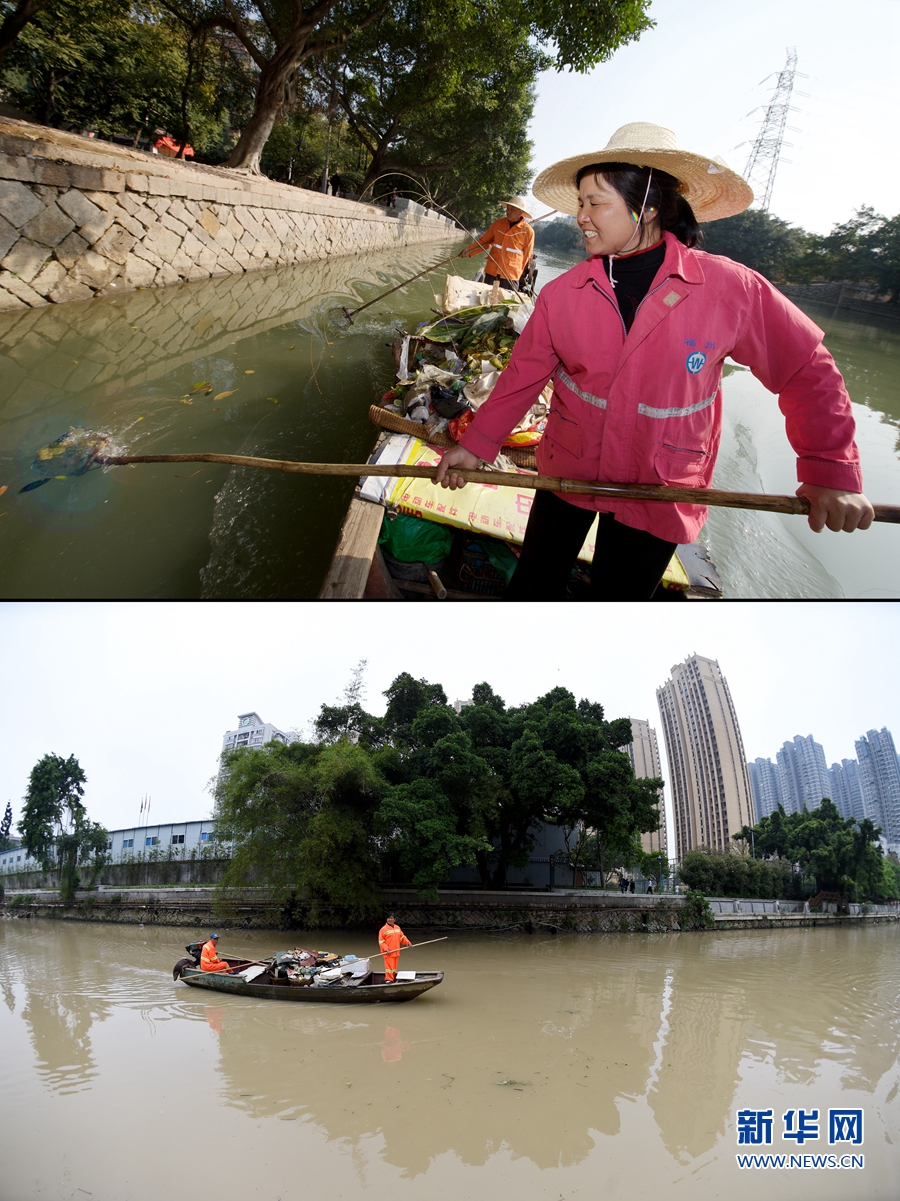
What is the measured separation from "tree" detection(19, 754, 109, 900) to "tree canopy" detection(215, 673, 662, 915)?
36 cm

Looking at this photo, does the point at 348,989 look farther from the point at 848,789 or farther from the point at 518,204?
the point at 518,204

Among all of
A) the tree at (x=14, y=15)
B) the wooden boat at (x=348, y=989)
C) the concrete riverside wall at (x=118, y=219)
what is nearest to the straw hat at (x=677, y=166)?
the wooden boat at (x=348, y=989)

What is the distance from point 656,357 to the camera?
3.95 ft

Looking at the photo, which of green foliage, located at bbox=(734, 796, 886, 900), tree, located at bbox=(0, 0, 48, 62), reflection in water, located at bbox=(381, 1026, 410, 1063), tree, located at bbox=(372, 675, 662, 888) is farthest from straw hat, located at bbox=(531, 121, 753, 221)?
tree, located at bbox=(0, 0, 48, 62)

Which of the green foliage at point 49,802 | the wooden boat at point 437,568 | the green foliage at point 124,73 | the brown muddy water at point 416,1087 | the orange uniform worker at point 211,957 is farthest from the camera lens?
the green foliage at point 124,73

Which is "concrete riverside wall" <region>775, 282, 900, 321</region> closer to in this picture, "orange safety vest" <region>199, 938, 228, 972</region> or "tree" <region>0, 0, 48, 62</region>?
"orange safety vest" <region>199, 938, 228, 972</region>

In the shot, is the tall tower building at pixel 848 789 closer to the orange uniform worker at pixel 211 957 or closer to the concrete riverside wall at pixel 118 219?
the orange uniform worker at pixel 211 957

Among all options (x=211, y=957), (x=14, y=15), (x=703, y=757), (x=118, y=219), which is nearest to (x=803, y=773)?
(x=703, y=757)

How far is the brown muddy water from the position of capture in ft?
4.54

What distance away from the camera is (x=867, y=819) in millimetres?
1780

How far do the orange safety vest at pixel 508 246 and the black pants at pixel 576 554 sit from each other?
237cm

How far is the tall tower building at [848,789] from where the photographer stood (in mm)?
1713

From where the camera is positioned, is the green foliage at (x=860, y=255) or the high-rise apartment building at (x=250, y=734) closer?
the high-rise apartment building at (x=250, y=734)

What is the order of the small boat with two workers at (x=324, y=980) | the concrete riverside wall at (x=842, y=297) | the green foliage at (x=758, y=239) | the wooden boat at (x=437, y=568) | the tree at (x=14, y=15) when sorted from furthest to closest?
the tree at (x=14, y=15), the concrete riverside wall at (x=842, y=297), the small boat with two workers at (x=324, y=980), the green foliage at (x=758, y=239), the wooden boat at (x=437, y=568)
